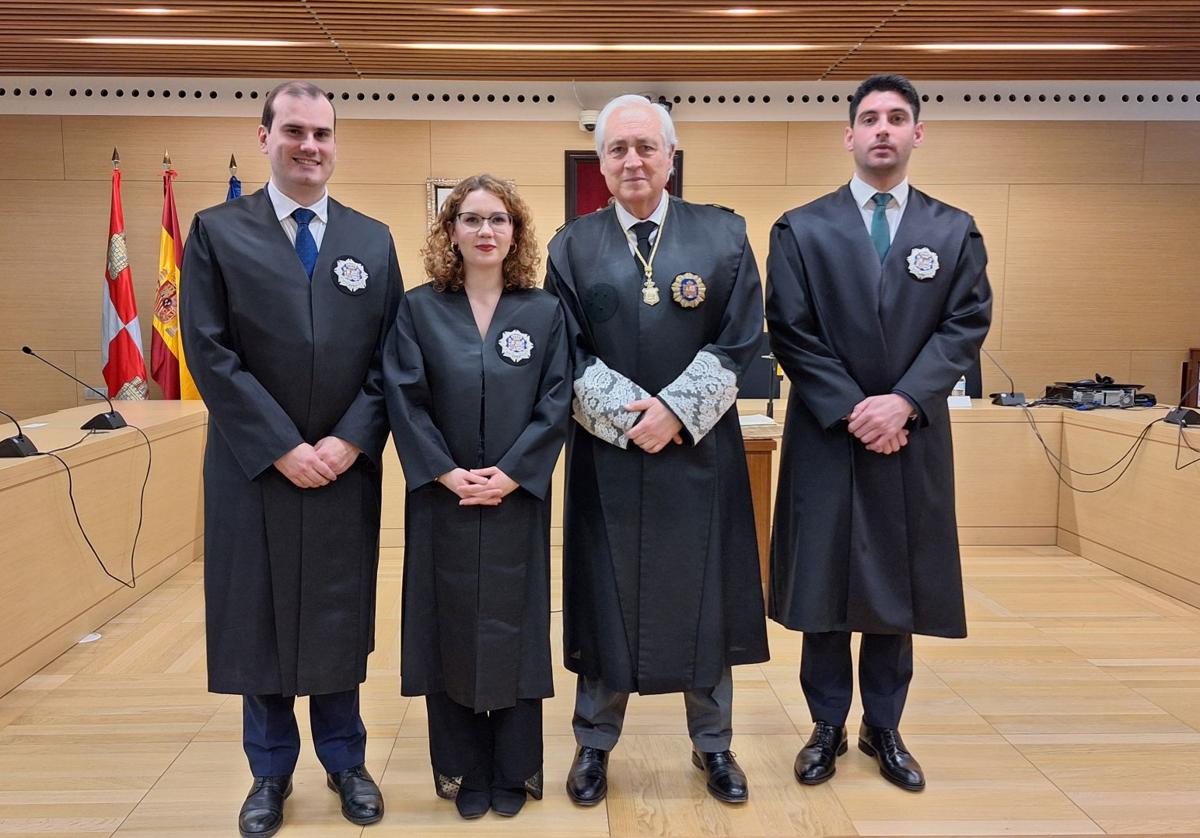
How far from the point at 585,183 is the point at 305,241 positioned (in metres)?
4.24

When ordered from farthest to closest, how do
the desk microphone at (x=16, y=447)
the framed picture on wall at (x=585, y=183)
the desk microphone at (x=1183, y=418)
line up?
the framed picture on wall at (x=585, y=183) < the desk microphone at (x=1183, y=418) < the desk microphone at (x=16, y=447)

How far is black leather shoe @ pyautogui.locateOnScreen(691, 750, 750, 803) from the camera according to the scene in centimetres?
229

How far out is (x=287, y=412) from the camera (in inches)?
83.0

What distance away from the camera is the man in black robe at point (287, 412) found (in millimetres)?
2051

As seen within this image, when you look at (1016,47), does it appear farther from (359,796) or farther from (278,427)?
(359,796)

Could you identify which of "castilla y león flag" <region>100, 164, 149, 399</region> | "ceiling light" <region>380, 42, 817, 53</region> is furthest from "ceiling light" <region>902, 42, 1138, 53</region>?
"castilla y león flag" <region>100, 164, 149, 399</region>

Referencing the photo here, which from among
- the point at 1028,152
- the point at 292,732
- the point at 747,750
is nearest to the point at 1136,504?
the point at 747,750

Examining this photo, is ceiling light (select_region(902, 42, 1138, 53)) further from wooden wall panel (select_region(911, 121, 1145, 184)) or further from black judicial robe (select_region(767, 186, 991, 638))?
black judicial robe (select_region(767, 186, 991, 638))

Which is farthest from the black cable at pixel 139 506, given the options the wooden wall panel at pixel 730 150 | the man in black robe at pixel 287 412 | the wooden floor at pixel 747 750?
the wooden wall panel at pixel 730 150

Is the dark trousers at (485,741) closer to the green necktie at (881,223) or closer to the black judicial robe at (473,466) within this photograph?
the black judicial robe at (473,466)

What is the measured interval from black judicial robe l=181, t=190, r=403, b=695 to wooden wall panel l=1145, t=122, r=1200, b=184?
6018 millimetres

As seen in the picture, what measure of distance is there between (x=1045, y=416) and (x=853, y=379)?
308cm

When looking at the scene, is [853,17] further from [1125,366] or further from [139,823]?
[139,823]

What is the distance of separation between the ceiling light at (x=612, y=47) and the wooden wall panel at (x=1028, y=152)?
1486 mm
